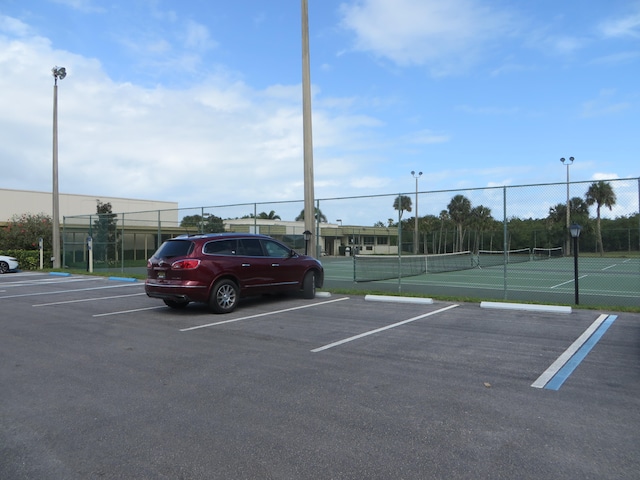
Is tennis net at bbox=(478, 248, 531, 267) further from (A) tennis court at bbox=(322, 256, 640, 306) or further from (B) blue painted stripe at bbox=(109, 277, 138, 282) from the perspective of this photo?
(B) blue painted stripe at bbox=(109, 277, 138, 282)

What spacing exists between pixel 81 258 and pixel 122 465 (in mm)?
23802

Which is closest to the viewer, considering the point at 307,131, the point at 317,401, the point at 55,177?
the point at 317,401

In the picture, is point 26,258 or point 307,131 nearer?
point 307,131

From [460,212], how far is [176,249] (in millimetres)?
12703

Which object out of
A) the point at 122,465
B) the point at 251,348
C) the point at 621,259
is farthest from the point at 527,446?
the point at 621,259

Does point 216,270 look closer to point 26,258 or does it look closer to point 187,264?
point 187,264

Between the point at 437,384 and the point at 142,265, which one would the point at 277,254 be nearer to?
the point at 437,384

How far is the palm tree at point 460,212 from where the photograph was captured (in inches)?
630

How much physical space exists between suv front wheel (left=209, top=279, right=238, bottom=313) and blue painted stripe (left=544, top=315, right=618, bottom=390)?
6600 mm

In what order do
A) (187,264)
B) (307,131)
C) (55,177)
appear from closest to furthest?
(187,264)
(307,131)
(55,177)

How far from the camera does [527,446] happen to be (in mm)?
3617

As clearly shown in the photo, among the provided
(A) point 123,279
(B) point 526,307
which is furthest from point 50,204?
(B) point 526,307

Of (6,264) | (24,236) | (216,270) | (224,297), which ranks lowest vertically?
(224,297)

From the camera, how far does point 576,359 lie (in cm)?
612
